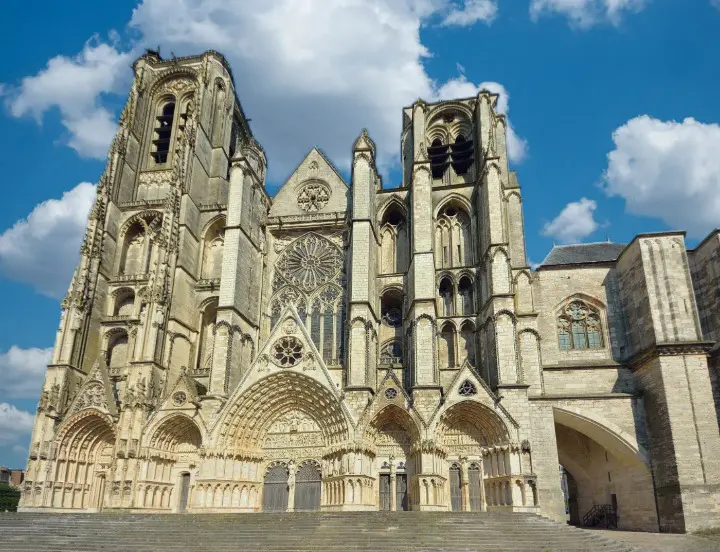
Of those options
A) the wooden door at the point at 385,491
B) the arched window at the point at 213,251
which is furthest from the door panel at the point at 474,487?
the arched window at the point at 213,251

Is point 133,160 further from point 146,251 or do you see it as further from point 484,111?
point 484,111

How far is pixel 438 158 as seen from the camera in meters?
25.2

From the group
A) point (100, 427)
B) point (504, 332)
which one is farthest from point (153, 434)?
point (504, 332)

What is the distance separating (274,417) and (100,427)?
606cm

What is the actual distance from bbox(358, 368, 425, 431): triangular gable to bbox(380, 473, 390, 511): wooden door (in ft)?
6.35

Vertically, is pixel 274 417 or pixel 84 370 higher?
pixel 84 370

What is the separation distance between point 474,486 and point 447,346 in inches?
189

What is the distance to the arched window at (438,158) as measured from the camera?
2495cm

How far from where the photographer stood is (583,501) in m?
21.7

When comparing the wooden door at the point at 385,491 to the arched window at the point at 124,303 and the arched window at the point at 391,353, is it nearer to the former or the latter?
the arched window at the point at 391,353

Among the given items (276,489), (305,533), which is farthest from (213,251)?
(305,533)

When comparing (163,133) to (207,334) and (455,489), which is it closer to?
(207,334)

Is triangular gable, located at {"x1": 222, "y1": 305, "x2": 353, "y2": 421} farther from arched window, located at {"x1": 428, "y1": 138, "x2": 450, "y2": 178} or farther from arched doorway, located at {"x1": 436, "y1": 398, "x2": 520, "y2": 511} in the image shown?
arched window, located at {"x1": 428, "y1": 138, "x2": 450, "y2": 178}

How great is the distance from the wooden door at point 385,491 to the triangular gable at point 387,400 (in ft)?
6.35
